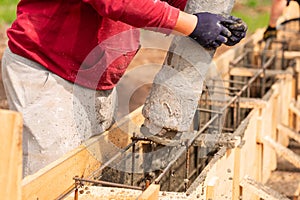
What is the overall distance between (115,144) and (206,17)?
1155mm

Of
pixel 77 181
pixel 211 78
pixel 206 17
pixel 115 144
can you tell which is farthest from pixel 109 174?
pixel 211 78

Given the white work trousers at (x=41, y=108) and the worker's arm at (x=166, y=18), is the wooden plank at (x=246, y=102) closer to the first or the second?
the white work trousers at (x=41, y=108)

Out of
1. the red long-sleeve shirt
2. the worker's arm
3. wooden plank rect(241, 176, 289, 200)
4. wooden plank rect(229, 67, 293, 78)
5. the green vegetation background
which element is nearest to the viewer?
the worker's arm

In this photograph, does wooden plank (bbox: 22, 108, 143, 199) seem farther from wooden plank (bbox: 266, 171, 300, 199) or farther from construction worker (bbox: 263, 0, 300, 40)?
construction worker (bbox: 263, 0, 300, 40)

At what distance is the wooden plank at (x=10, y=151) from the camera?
2412 mm

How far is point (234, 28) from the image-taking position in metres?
3.63

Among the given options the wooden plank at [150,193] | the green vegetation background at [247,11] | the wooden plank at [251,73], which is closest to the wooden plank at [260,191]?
the wooden plank at [150,193]

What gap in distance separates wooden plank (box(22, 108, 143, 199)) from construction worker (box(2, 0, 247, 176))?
0.43ft

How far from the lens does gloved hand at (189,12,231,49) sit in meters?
3.54

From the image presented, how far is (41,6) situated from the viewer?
150 inches

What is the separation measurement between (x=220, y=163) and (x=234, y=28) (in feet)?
3.03

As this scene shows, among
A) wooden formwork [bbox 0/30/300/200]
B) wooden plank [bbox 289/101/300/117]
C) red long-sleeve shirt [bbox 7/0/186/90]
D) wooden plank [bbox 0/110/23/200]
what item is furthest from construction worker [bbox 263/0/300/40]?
wooden plank [bbox 0/110/23/200]

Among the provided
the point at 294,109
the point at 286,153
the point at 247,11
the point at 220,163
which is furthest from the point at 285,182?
the point at 247,11

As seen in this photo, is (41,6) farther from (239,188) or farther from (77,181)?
(239,188)
